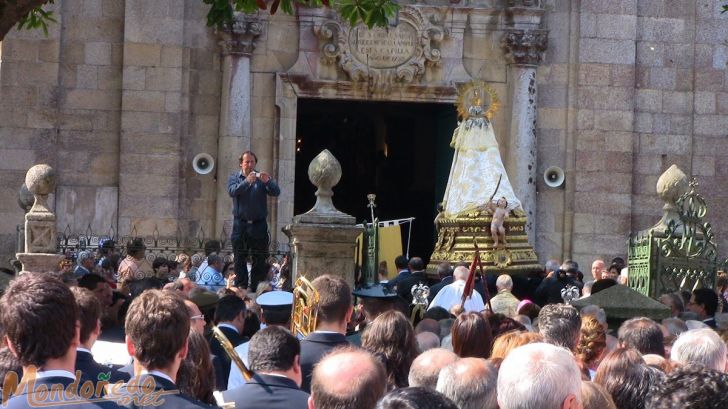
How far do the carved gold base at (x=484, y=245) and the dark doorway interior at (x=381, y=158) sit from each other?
20.3ft

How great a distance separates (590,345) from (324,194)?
638 centimetres

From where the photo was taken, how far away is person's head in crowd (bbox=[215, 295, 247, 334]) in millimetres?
8539

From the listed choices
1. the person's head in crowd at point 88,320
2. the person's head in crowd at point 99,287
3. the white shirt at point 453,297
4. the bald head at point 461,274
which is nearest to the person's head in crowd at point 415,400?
the person's head in crowd at point 88,320

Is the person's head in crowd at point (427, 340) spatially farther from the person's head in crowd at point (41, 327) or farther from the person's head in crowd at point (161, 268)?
the person's head in crowd at point (161, 268)

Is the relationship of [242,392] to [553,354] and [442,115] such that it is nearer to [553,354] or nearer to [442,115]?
[553,354]

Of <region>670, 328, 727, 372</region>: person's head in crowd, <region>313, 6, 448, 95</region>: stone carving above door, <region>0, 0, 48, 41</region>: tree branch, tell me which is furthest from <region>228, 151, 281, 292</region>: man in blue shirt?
<region>670, 328, 727, 372</region>: person's head in crowd

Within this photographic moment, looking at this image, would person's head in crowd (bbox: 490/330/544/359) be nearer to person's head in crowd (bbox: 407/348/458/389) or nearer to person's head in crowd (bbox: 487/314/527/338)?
person's head in crowd (bbox: 407/348/458/389)

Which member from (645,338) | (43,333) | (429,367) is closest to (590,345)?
(645,338)

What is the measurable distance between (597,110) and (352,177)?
543 centimetres

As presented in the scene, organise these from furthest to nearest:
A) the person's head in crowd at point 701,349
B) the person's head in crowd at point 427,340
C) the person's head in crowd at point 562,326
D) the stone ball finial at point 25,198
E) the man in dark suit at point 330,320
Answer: the stone ball finial at point 25,198
the person's head in crowd at point 427,340
the person's head in crowd at point 562,326
the man in dark suit at point 330,320
the person's head in crowd at point 701,349

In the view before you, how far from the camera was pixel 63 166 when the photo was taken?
→ 20047 mm

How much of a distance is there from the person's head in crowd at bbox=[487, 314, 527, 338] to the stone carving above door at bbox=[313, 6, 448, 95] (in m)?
12.0

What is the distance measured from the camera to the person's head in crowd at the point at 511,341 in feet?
22.7

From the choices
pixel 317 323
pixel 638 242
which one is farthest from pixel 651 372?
pixel 638 242
